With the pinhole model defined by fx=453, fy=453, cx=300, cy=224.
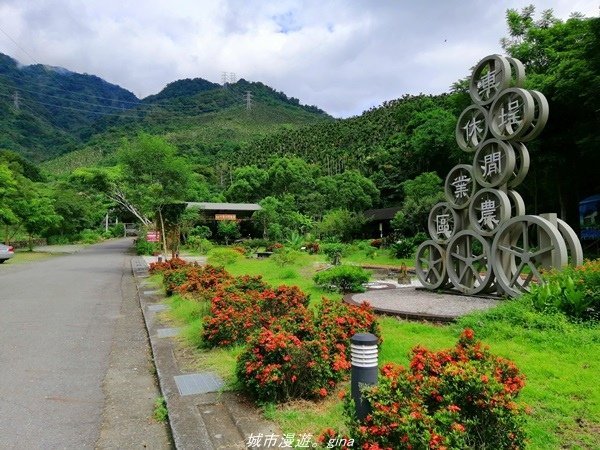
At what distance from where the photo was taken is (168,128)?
3679 inches

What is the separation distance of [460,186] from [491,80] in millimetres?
2248

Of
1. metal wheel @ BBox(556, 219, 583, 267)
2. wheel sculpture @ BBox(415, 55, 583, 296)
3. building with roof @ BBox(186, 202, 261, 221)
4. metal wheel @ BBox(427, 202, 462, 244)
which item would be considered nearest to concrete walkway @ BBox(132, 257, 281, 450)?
wheel sculpture @ BBox(415, 55, 583, 296)

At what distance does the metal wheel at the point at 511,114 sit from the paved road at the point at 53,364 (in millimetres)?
7947

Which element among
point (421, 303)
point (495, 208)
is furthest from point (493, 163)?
point (421, 303)

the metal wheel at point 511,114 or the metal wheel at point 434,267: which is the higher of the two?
the metal wheel at point 511,114

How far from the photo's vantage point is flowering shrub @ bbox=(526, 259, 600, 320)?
6.24m

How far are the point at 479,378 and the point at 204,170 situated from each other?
63.1 meters

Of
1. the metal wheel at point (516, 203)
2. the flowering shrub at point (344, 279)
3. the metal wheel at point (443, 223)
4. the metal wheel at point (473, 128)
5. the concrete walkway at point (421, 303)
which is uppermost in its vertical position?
the metal wheel at point (473, 128)

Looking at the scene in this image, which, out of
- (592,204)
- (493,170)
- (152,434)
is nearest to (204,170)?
(592,204)

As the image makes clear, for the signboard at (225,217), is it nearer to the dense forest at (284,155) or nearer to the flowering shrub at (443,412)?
the dense forest at (284,155)

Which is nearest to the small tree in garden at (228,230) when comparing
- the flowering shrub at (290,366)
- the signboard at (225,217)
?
the signboard at (225,217)

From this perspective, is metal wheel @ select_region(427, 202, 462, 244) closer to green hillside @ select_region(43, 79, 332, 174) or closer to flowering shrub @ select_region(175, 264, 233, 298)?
flowering shrub @ select_region(175, 264, 233, 298)

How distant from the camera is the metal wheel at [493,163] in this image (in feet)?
28.4

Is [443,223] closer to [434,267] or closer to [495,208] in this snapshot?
[434,267]
